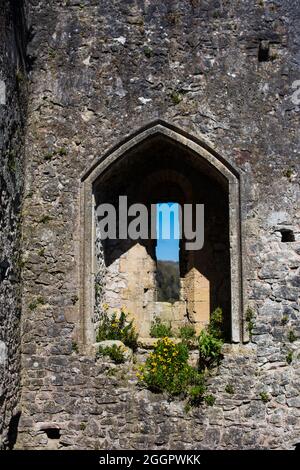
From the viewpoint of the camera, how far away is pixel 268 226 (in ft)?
24.8

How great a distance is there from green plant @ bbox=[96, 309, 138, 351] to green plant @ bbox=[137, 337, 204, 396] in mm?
501

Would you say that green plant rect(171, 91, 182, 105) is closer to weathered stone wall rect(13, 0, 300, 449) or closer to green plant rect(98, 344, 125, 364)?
weathered stone wall rect(13, 0, 300, 449)

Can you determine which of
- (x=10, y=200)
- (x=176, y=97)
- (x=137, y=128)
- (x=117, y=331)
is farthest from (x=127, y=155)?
(x=117, y=331)

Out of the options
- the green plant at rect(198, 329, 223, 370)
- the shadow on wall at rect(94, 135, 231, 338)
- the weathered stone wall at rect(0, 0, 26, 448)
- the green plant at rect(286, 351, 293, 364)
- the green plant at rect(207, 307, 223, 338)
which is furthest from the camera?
the shadow on wall at rect(94, 135, 231, 338)

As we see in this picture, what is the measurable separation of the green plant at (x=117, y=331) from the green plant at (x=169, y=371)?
501 millimetres

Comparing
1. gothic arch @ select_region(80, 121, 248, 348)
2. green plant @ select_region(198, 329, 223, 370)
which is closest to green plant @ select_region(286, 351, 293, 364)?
gothic arch @ select_region(80, 121, 248, 348)

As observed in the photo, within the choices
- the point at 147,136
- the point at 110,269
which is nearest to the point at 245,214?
the point at 147,136

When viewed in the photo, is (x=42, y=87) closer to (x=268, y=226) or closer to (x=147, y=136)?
(x=147, y=136)

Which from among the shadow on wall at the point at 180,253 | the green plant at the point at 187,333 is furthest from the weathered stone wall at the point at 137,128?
the green plant at the point at 187,333

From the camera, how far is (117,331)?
8.21 metres

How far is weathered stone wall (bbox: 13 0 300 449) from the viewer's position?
7.27 metres

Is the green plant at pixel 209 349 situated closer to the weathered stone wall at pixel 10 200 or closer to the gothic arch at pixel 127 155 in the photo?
the gothic arch at pixel 127 155

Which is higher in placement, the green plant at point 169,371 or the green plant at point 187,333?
the green plant at point 187,333

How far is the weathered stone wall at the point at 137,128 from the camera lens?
7273 mm
